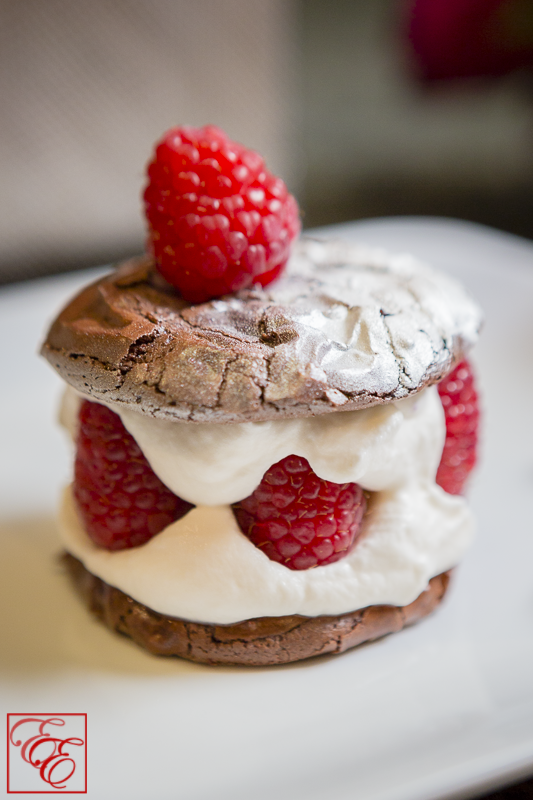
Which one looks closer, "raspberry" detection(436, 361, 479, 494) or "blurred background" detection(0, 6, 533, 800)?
"raspberry" detection(436, 361, 479, 494)

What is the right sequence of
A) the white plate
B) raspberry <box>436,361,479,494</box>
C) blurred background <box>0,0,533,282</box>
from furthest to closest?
blurred background <box>0,0,533,282</box>, raspberry <box>436,361,479,494</box>, the white plate

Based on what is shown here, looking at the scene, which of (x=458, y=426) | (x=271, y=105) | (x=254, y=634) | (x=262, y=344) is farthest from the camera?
(x=271, y=105)

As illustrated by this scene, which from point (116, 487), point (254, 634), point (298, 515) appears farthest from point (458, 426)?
point (116, 487)

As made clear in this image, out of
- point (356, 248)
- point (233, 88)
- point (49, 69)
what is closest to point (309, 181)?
point (233, 88)

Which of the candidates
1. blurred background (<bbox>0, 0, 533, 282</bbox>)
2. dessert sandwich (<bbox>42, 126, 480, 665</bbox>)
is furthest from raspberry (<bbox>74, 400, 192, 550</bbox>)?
blurred background (<bbox>0, 0, 533, 282</bbox>)

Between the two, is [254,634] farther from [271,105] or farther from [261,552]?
[271,105]

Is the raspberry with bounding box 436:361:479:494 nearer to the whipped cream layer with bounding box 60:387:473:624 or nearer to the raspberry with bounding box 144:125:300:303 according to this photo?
the whipped cream layer with bounding box 60:387:473:624
